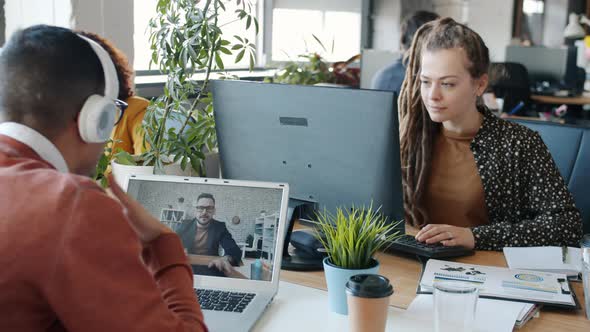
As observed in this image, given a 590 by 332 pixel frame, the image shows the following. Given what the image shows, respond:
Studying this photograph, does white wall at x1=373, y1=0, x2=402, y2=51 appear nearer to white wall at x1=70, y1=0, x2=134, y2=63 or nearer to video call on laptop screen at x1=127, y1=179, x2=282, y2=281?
white wall at x1=70, y1=0, x2=134, y2=63

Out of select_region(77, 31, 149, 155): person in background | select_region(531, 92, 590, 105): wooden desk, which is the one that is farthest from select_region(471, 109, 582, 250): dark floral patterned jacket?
select_region(531, 92, 590, 105): wooden desk

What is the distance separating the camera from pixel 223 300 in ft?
4.15

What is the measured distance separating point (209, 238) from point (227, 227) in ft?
0.14

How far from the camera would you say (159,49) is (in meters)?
1.96

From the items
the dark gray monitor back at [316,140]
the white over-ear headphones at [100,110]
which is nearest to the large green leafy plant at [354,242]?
the dark gray monitor back at [316,140]

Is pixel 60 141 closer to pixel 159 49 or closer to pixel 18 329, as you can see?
pixel 18 329

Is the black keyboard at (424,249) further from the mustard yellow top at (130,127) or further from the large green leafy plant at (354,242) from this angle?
the mustard yellow top at (130,127)

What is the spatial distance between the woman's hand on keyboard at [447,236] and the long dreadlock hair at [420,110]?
0.30m

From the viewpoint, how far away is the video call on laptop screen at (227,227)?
1334 mm

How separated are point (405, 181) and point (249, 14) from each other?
0.69 meters

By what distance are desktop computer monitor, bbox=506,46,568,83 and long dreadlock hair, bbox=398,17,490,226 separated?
491 cm

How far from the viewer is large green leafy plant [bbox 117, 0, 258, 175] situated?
1829 mm

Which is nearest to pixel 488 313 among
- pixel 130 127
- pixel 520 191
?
pixel 520 191

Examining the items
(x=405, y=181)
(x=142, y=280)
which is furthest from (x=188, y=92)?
(x=142, y=280)
